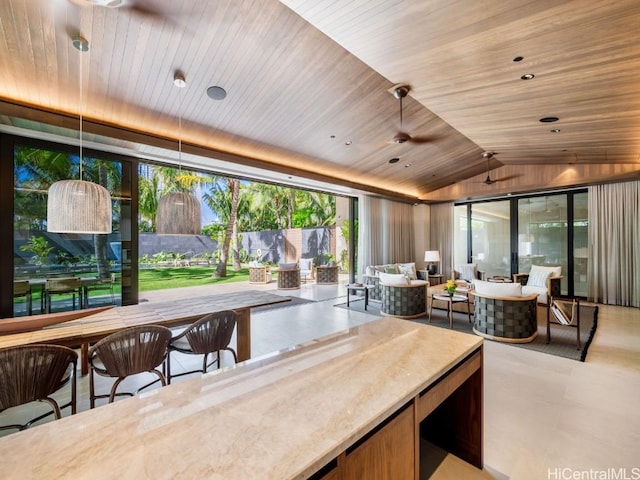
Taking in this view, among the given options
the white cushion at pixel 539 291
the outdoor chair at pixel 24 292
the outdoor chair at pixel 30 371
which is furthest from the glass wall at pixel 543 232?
the outdoor chair at pixel 24 292

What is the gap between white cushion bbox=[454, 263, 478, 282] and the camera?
7.85m

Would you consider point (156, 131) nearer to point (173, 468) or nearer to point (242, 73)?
point (242, 73)

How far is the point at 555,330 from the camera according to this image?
185 inches

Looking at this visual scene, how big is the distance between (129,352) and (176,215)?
4.10ft

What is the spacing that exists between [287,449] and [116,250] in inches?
203

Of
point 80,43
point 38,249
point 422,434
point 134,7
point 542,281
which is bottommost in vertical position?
point 422,434

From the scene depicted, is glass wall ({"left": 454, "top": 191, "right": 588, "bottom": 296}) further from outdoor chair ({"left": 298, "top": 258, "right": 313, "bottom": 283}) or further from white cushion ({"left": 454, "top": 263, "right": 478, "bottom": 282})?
outdoor chair ({"left": 298, "top": 258, "right": 313, "bottom": 283})

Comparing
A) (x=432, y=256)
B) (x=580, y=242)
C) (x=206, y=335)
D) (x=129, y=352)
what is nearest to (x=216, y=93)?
(x=206, y=335)

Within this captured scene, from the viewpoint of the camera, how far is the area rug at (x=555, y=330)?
3841 mm

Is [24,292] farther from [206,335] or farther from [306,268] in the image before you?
[306,268]

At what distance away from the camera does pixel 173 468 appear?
2.44 feet

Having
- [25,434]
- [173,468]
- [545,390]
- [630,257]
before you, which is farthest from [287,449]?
[630,257]

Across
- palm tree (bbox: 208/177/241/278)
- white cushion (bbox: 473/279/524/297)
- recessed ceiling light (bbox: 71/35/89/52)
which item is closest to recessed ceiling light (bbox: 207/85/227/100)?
recessed ceiling light (bbox: 71/35/89/52)

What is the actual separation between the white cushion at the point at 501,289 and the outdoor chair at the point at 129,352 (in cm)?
411
